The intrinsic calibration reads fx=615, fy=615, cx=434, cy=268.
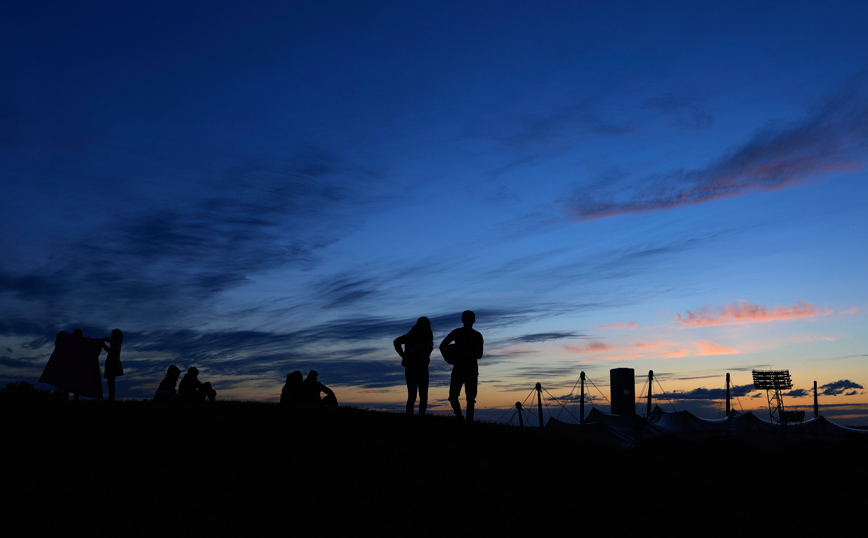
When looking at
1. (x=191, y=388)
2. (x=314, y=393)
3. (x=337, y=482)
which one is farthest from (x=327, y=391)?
(x=337, y=482)

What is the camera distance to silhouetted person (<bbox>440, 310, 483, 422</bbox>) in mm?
14820

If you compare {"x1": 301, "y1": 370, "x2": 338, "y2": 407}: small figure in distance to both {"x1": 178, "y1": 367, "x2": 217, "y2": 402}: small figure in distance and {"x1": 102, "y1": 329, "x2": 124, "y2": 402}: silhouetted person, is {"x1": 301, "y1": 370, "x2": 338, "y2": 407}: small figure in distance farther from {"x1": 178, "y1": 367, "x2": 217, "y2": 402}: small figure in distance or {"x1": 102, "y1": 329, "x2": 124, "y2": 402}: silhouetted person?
{"x1": 102, "y1": 329, "x2": 124, "y2": 402}: silhouetted person

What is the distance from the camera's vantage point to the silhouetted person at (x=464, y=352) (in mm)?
14820

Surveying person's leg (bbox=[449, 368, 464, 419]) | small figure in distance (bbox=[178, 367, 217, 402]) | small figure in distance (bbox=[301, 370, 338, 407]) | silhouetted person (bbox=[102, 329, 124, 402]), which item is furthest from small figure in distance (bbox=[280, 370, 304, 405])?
person's leg (bbox=[449, 368, 464, 419])

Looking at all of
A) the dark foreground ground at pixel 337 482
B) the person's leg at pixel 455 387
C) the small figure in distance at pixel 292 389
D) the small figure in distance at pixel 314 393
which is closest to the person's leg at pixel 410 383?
the dark foreground ground at pixel 337 482

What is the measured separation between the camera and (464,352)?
48.4 ft

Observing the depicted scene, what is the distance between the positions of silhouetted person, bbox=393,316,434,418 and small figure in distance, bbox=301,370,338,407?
310 inches

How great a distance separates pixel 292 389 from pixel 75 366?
695cm

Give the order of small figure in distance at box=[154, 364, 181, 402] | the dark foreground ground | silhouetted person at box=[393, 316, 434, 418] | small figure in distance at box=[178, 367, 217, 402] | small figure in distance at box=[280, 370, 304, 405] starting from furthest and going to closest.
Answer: small figure in distance at box=[280, 370, 304, 405]
small figure in distance at box=[178, 367, 217, 402]
small figure in distance at box=[154, 364, 181, 402]
silhouetted person at box=[393, 316, 434, 418]
the dark foreground ground

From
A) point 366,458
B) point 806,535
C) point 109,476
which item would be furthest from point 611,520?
point 109,476

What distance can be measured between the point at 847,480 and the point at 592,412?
15.4 metres

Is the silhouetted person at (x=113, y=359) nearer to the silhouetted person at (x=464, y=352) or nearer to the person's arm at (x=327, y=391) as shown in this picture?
the person's arm at (x=327, y=391)

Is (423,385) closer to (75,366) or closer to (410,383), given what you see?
Result: (410,383)

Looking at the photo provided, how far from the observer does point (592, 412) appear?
4450 centimetres
